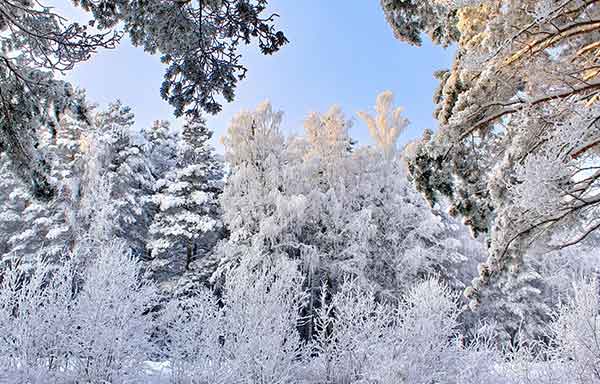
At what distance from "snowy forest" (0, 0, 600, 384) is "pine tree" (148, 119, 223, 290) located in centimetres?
13

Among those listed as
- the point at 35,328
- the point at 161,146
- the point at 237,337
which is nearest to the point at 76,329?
the point at 35,328

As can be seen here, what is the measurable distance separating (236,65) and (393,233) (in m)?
12.9

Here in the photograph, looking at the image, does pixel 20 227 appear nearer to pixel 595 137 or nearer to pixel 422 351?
pixel 422 351

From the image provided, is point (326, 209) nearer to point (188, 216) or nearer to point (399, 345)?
point (188, 216)

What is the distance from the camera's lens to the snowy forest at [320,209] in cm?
443

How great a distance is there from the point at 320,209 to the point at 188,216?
5207 millimetres

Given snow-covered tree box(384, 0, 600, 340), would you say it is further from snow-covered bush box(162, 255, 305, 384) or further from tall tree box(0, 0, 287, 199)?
snow-covered bush box(162, 255, 305, 384)

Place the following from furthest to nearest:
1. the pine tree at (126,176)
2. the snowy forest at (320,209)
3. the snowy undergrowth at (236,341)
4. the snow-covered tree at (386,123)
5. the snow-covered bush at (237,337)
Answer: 1. the pine tree at (126,176)
2. the snow-covered tree at (386,123)
3. the snow-covered bush at (237,337)
4. the snowy undergrowth at (236,341)
5. the snowy forest at (320,209)

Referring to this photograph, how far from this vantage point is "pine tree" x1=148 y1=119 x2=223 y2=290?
57.2 ft

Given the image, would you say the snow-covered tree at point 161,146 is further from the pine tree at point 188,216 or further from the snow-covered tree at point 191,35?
the snow-covered tree at point 191,35

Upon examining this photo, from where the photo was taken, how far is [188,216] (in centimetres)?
1770

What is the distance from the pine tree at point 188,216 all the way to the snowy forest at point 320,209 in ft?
0.43

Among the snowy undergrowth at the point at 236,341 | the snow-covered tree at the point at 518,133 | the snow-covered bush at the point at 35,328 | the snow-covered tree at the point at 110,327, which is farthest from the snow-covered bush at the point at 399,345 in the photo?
the snow-covered bush at the point at 35,328

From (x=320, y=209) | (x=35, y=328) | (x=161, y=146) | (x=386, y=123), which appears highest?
(x=161, y=146)
